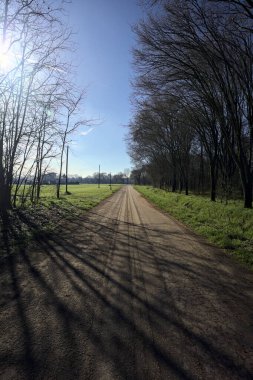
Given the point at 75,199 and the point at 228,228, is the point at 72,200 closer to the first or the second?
the point at 75,199

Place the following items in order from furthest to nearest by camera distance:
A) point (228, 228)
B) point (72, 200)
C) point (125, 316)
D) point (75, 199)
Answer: point (75, 199)
point (72, 200)
point (228, 228)
point (125, 316)

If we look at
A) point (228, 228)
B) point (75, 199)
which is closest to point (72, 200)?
point (75, 199)

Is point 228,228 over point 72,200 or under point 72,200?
over

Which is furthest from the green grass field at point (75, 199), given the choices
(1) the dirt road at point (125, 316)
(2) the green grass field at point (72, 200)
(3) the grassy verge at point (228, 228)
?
(1) the dirt road at point (125, 316)

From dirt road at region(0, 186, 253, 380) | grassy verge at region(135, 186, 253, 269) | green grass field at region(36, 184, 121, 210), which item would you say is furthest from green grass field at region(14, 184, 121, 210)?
dirt road at region(0, 186, 253, 380)

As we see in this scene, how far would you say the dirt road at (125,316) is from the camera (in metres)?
3.17

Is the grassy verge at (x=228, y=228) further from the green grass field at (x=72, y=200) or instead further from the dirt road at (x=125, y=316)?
the green grass field at (x=72, y=200)

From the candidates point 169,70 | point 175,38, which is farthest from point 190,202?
point 175,38

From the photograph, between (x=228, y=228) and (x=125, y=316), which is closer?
(x=125, y=316)

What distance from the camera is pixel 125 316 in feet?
14.1

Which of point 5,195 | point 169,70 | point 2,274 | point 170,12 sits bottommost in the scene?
point 2,274

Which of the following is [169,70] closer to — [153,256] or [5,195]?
[5,195]

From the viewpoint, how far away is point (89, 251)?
8195 mm

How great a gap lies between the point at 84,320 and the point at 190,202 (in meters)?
18.0
